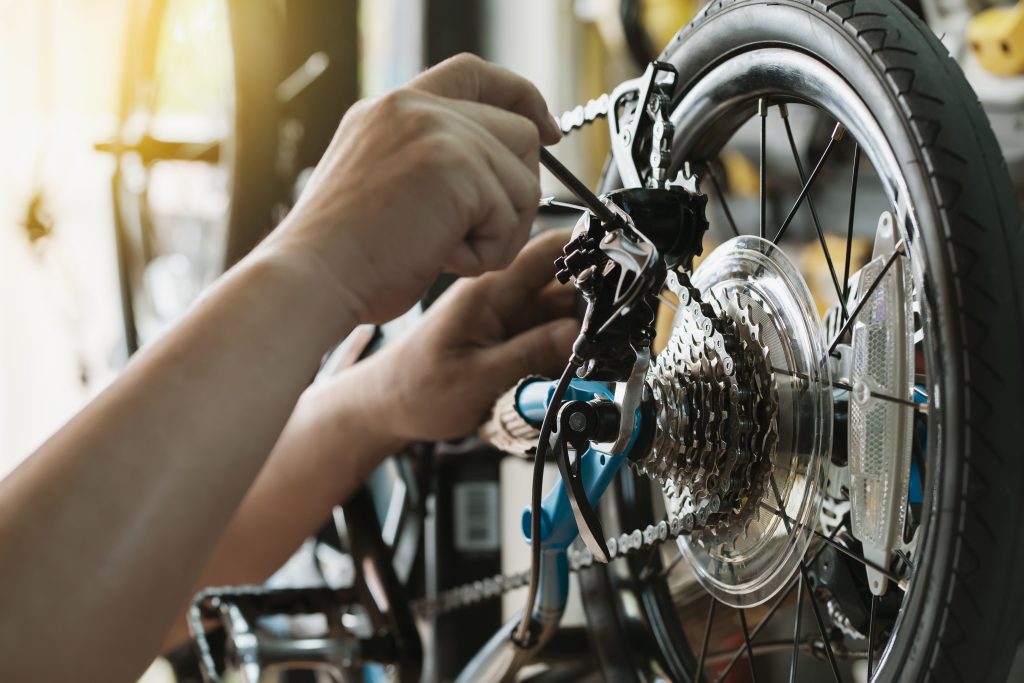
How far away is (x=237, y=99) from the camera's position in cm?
138

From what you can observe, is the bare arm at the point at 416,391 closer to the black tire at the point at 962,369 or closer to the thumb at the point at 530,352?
the thumb at the point at 530,352

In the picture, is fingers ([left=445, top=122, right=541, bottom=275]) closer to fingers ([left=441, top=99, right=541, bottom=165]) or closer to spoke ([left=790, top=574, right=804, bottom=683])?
fingers ([left=441, top=99, right=541, bottom=165])

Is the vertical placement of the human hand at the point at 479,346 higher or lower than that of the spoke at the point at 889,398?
lower

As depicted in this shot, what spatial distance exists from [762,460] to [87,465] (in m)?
0.28

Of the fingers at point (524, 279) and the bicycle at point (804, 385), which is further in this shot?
the fingers at point (524, 279)

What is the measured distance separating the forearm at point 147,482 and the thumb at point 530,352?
0.26 m

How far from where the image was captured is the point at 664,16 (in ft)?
4.73

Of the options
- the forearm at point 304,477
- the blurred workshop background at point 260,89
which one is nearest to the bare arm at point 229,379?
the forearm at point 304,477

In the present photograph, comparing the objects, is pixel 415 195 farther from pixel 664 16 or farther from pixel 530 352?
pixel 664 16

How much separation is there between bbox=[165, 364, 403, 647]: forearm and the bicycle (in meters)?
0.19

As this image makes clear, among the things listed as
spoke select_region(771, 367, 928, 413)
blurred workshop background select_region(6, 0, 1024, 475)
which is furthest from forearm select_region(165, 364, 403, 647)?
blurred workshop background select_region(6, 0, 1024, 475)

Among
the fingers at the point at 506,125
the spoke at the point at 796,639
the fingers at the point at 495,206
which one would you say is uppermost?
the fingers at the point at 506,125

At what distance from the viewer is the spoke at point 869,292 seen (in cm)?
40

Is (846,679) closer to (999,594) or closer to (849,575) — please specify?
(849,575)
